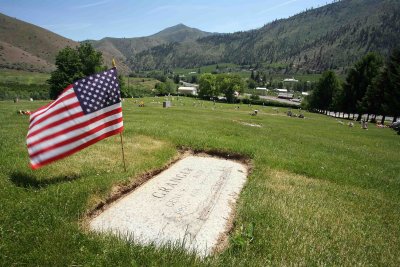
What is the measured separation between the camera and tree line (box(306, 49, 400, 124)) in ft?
194

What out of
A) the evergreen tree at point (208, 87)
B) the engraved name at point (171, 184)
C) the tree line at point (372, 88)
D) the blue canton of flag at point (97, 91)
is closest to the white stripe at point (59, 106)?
the blue canton of flag at point (97, 91)

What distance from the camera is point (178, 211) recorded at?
8.98 meters

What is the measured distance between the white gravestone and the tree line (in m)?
58.5

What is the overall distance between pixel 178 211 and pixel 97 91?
4.74 meters

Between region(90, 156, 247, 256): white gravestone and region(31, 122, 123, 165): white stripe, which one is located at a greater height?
region(31, 122, 123, 165): white stripe

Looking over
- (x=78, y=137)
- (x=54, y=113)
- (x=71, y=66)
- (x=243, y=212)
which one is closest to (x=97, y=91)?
(x=54, y=113)

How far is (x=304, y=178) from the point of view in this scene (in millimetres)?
13906

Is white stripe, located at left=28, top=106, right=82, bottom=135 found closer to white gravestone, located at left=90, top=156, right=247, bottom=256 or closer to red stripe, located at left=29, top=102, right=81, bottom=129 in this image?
red stripe, located at left=29, top=102, right=81, bottom=129

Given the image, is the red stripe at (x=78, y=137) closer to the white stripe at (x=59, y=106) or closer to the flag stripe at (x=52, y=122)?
the flag stripe at (x=52, y=122)

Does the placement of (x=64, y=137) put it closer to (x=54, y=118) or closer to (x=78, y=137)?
(x=78, y=137)

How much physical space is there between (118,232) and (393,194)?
37.5 ft

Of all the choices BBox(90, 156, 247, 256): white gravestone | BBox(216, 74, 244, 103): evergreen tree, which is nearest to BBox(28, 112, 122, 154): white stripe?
BBox(90, 156, 247, 256): white gravestone

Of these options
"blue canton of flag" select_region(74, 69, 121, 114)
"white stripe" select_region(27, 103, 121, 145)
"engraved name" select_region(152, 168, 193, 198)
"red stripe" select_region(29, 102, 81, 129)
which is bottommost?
"engraved name" select_region(152, 168, 193, 198)

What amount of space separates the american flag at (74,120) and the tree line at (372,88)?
6180 centimetres
